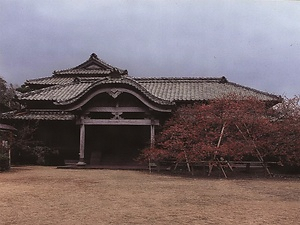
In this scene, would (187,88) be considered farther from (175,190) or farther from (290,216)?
(290,216)

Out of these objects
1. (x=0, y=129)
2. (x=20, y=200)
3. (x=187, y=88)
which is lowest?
(x=20, y=200)

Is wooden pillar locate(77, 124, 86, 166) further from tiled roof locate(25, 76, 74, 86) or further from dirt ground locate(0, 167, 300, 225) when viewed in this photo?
tiled roof locate(25, 76, 74, 86)

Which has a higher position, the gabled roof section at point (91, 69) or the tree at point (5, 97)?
the gabled roof section at point (91, 69)

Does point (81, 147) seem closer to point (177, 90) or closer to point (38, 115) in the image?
point (38, 115)

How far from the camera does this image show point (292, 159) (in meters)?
13.9

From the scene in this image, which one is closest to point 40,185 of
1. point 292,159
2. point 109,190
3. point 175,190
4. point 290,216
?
point 109,190

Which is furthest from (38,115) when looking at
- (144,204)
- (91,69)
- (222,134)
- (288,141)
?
(144,204)

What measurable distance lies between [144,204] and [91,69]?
919 inches

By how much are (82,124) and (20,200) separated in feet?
32.5

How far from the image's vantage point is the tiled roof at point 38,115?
1906cm

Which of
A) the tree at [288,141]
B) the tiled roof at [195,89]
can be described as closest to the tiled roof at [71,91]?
the tiled roof at [195,89]

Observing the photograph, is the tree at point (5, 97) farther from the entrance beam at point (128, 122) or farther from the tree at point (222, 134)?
the tree at point (222, 134)

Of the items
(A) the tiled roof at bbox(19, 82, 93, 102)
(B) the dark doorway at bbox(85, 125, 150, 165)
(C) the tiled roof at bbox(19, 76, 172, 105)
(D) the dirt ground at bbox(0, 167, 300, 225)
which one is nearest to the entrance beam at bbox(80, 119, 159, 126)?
(C) the tiled roof at bbox(19, 76, 172, 105)

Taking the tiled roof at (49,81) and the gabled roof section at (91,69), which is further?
the gabled roof section at (91,69)
